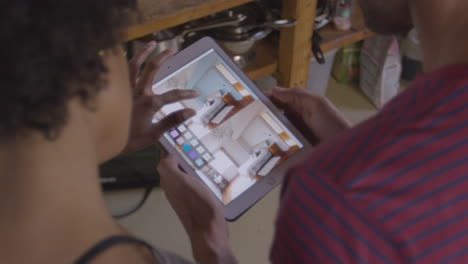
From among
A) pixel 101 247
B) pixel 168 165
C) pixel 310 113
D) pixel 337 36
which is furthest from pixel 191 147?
pixel 337 36

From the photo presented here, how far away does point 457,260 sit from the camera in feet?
1.17

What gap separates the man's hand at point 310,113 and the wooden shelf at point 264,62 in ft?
0.83

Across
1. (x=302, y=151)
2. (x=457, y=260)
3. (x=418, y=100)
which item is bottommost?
(x=302, y=151)

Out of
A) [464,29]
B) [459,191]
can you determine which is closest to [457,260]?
[459,191]

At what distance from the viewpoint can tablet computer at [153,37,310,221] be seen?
0.70 m

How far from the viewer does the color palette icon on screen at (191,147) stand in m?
0.70

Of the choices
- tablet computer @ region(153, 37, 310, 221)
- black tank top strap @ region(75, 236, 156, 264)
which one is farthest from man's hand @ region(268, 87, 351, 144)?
black tank top strap @ region(75, 236, 156, 264)

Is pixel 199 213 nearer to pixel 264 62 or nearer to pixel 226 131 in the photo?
pixel 226 131

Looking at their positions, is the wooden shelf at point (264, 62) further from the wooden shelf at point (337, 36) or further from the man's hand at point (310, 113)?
the man's hand at point (310, 113)

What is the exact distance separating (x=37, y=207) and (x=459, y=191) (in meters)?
0.31

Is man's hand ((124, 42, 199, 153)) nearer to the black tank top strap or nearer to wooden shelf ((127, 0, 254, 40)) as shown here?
wooden shelf ((127, 0, 254, 40))

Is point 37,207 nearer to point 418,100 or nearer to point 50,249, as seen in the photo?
point 50,249

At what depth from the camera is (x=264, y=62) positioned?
3.39ft

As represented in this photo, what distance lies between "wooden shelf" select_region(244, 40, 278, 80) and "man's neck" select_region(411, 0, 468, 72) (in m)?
0.53
